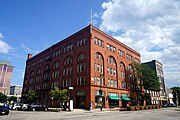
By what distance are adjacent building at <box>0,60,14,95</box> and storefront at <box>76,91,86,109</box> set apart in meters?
162

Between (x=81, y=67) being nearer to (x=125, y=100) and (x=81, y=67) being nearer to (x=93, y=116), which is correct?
(x=125, y=100)

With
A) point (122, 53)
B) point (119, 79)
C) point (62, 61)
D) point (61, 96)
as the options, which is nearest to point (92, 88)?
point (61, 96)

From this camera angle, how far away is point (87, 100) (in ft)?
120

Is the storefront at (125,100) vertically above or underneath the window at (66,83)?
underneath

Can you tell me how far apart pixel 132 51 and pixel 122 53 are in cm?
877

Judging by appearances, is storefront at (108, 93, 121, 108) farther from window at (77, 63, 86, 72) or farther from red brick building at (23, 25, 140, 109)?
window at (77, 63, 86, 72)

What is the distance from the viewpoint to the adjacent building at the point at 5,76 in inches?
6863

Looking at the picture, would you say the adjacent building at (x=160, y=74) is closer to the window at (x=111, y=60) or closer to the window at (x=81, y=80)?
the window at (x=111, y=60)

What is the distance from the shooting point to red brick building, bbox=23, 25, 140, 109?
1550 inches

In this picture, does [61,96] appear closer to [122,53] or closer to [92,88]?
[92,88]

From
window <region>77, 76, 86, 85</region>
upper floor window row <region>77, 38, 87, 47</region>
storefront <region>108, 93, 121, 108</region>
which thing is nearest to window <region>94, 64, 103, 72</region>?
window <region>77, 76, 86, 85</region>

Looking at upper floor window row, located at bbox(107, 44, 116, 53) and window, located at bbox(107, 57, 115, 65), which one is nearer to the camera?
window, located at bbox(107, 57, 115, 65)

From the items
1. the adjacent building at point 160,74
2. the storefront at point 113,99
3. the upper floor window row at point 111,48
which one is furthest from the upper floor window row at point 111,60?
the adjacent building at point 160,74

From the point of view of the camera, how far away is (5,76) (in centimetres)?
17538
